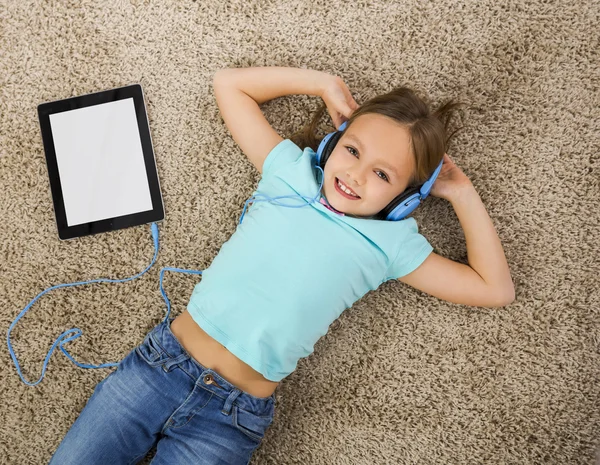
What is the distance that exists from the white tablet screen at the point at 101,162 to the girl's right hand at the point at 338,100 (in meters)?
0.43

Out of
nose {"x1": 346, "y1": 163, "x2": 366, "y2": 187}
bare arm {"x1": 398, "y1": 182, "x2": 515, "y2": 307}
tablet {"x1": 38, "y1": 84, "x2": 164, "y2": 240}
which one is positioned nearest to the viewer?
nose {"x1": 346, "y1": 163, "x2": 366, "y2": 187}

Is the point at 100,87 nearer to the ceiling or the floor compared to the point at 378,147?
nearer to the ceiling

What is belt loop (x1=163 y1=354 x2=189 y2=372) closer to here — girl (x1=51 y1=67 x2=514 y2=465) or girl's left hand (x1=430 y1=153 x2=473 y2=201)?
girl (x1=51 y1=67 x2=514 y2=465)

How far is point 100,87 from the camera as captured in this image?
3.46 ft

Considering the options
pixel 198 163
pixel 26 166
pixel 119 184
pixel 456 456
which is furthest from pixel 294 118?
pixel 456 456

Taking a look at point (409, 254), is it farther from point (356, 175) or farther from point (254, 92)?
point (254, 92)

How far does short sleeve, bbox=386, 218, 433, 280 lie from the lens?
0.86m

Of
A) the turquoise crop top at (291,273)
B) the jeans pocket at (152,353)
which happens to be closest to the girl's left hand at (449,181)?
the turquoise crop top at (291,273)

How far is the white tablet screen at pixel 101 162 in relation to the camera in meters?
1.02

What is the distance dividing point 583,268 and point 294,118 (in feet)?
2.29

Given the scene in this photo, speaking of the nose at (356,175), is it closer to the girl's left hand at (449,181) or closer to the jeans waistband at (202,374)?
the girl's left hand at (449,181)

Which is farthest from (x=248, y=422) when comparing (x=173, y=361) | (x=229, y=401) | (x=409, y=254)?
(x=409, y=254)

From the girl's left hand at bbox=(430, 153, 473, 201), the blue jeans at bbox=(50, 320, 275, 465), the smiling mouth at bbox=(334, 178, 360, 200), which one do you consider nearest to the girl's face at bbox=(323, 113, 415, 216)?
the smiling mouth at bbox=(334, 178, 360, 200)

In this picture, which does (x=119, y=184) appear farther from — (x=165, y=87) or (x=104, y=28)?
(x=104, y=28)
